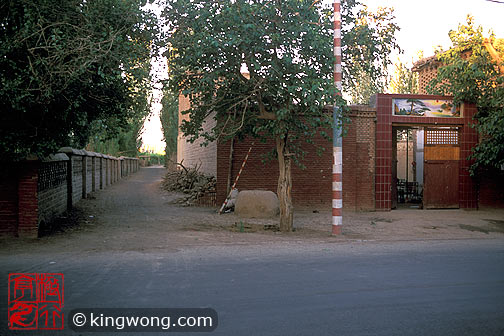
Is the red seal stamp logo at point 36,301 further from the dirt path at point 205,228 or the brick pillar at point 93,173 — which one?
the brick pillar at point 93,173

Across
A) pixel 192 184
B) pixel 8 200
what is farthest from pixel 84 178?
pixel 8 200

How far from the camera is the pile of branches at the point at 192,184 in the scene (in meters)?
16.6

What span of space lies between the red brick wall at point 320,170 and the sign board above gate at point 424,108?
107 centimetres

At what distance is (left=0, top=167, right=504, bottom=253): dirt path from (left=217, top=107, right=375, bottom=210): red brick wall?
0.85 meters

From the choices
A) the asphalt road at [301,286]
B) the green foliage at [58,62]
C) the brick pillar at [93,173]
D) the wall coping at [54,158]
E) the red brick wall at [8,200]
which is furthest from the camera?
the brick pillar at [93,173]

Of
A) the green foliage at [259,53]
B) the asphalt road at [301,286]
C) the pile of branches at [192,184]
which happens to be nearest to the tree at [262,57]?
the green foliage at [259,53]

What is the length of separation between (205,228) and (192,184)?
29.1ft

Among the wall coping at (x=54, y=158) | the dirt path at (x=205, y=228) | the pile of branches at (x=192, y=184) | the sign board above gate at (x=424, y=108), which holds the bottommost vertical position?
the dirt path at (x=205, y=228)

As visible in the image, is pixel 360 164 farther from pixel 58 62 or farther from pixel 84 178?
pixel 84 178

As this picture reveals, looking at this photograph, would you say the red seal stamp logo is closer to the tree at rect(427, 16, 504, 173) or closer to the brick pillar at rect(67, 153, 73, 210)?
the brick pillar at rect(67, 153, 73, 210)

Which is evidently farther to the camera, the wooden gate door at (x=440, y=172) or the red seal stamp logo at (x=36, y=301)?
the wooden gate door at (x=440, y=172)

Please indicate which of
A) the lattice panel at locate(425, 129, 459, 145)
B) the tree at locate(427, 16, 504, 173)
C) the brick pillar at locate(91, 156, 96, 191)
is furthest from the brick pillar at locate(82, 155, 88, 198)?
the tree at locate(427, 16, 504, 173)

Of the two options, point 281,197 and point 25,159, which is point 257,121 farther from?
point 25,159

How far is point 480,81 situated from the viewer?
1669 cm
